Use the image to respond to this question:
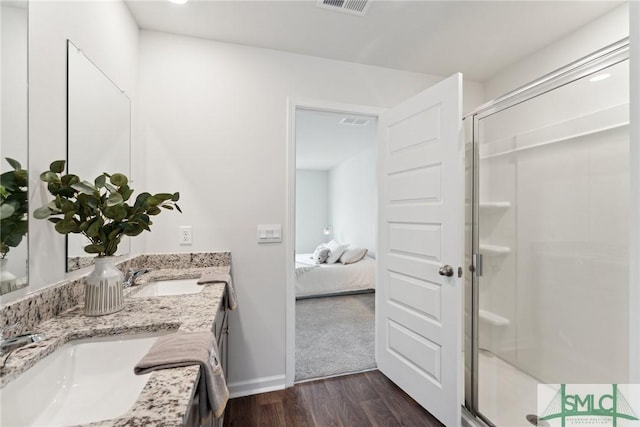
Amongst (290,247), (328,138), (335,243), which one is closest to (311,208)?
(335,243)

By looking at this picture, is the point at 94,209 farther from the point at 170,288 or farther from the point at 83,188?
the point at 170,288

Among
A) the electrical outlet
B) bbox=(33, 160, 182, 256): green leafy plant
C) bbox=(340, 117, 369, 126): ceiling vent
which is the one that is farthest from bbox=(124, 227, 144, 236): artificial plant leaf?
bbox=(340, 117, 369, 126): ceiling vent

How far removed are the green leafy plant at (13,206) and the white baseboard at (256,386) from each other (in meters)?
1.65

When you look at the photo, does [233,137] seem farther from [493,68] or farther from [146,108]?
[493,68]

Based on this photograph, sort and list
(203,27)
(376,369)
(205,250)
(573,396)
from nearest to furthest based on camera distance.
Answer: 1. (573,396)
2. (203,27)
3. (205,250)
4. (376,369)

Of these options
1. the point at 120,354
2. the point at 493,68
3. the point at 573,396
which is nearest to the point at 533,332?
the point at 573,396

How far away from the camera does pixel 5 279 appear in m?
0.81

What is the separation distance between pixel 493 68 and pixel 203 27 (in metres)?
2.28

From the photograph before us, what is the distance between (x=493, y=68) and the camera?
7.84 feet

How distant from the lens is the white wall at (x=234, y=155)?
1932 mm

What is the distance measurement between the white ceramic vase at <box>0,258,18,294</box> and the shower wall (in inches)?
92.6

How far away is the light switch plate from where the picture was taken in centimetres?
208

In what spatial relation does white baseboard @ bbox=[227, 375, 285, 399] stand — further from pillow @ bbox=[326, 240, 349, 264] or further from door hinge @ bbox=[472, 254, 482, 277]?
pillow @ bbox=[326, 240, 349, 264]

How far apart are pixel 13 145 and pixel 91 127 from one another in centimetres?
53
